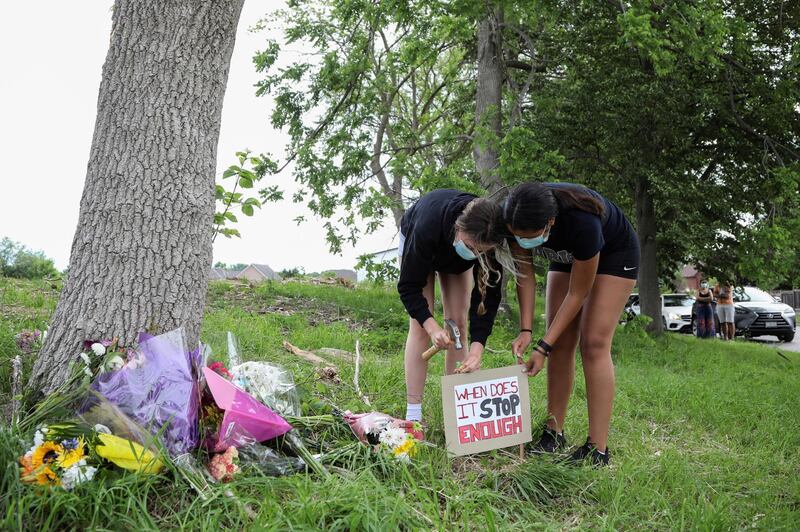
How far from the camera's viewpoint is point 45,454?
2109mm

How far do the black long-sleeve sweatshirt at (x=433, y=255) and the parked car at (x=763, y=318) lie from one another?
14140 mm

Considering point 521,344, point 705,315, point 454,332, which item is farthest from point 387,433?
point 705,315

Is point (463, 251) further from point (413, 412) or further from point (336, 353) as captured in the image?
point (336, 353)

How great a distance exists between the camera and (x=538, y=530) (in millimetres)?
2367

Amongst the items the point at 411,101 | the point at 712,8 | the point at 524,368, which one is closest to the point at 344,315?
the point at 524,368

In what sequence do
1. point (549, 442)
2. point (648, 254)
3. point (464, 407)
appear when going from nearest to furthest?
1. point (464, 407)
2. point (549, 442)
3. point (648, 254)

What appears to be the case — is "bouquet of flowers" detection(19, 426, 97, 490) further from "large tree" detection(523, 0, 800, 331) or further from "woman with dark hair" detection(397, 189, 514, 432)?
"large tree" detection(523, 0, 800, 331)

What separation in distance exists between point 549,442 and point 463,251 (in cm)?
128

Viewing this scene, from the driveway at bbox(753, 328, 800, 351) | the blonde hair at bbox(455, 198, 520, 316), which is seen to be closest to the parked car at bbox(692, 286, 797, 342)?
the driveway at bbox(753, 328, 800, 351)

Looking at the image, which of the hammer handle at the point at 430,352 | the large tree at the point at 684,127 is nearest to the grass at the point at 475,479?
the hammer handle at the point at 430,352

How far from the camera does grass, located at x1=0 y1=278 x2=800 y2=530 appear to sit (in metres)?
2.05

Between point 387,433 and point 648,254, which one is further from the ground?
point 648,254

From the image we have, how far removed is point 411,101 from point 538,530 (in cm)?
2036

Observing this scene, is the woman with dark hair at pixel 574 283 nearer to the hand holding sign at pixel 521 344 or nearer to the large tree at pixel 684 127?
the hand holding sign at pixel 521 344
